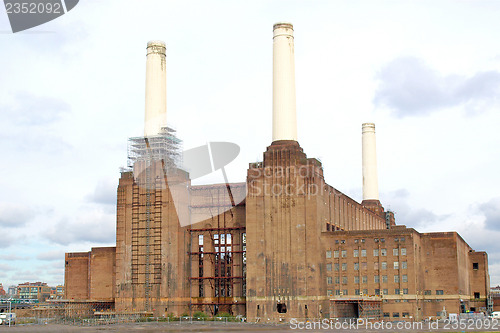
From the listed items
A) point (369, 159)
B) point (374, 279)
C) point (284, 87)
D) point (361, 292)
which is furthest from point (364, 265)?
point (369, 159)

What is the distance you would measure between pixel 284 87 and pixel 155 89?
68.9ft

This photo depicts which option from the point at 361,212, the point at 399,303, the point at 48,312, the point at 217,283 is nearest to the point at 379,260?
the point at 399,303

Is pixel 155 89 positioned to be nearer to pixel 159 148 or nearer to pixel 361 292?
pixel 159 148

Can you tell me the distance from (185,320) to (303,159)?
88.9 ft

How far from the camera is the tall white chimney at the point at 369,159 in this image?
416ft

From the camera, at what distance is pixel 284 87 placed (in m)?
91.6

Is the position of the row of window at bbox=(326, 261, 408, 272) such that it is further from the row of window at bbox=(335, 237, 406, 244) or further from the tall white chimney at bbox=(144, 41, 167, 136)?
the tall white chimney at bbox=(144, 41, 167, 136)

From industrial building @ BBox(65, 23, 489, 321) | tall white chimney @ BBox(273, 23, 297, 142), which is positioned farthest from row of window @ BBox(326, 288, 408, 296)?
tall white chimney @ BBox(273, 23, 297, 142)

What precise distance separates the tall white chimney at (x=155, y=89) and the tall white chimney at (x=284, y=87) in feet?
61.4

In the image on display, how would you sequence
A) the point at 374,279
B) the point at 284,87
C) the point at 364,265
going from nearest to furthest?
the point at 374,279
the point at 364,265
the point at 284,87

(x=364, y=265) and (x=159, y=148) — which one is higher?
(x=159, y=148)

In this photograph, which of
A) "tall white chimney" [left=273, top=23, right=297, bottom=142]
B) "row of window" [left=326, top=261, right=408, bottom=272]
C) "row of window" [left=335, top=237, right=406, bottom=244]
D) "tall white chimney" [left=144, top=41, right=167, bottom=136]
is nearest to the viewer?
"row of window" [left=326, top=261, right=408, bottom=272]

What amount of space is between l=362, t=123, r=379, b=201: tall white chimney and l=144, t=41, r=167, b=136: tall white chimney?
4497 centimetres

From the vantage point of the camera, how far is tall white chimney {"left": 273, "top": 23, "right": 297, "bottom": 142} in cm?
9131
